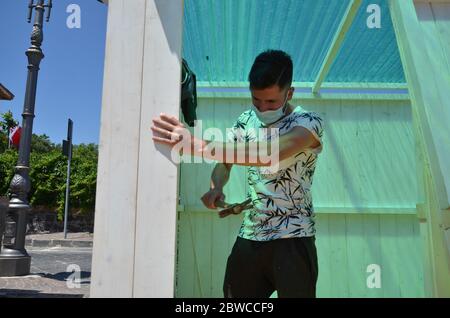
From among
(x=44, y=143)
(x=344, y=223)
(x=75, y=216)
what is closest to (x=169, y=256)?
(x=344, y=223)

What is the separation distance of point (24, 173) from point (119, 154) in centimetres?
563

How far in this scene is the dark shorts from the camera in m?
1.84

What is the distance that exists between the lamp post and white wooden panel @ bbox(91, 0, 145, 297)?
5312mm

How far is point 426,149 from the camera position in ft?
6.11

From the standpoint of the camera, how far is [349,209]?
4512 millimetres

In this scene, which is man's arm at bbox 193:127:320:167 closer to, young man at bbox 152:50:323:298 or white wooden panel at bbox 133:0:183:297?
young man at bbox 152:50:323:298

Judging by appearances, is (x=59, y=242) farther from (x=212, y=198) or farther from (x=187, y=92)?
(x=212, y=198)

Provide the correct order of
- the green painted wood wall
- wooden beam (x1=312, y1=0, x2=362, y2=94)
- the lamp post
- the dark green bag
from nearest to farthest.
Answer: the dark green bag, wooden beam (x1=312, y1=0, x2=362, y2=94), the green painted wood wall, the lamp post

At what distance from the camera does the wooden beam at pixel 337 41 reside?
10.3 feet

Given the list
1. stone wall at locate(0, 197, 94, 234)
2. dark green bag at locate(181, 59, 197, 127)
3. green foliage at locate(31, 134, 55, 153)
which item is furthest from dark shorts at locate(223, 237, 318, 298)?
green foliage at locate(31, 134, 55, 153)

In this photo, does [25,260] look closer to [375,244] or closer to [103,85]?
[375,244]

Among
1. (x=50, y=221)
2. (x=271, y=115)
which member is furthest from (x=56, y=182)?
(x=271, y=115)

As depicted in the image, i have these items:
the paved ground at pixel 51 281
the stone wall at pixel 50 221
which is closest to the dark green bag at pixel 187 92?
the paved ground at pixel 51 281
